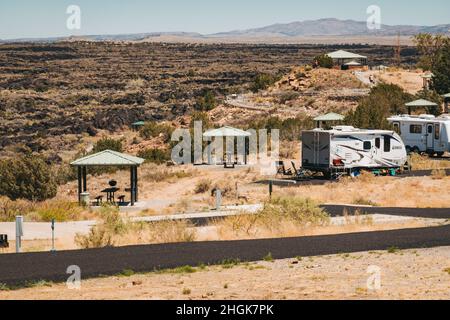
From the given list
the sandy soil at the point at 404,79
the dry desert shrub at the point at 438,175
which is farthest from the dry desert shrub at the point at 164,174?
the sandy soil at the point at 404,79

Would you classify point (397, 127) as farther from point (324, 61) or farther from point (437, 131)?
point (324, 61)

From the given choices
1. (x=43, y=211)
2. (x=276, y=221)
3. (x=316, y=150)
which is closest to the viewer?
(x=276, y=221)

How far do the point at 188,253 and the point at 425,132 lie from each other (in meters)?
23.1

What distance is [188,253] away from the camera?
53.4ft

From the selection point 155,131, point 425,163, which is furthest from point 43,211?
point 155,131

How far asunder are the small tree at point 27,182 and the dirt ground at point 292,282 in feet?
51.8

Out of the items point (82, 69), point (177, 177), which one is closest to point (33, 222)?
point (177, 177)

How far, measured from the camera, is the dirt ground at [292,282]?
40.0 feet

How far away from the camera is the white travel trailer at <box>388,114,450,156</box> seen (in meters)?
36.4

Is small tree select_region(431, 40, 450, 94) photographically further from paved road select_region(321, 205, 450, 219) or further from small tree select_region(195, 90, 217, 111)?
paved road select_region(321, 205, 450, 219)

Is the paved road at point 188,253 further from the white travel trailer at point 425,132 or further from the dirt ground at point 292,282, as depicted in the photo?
the white travel trailer at point 425,132

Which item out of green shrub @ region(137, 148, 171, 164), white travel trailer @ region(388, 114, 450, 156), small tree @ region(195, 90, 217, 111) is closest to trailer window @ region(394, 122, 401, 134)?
white travel trailer @ region(388, 114, 450, 156)

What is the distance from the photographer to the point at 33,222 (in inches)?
928

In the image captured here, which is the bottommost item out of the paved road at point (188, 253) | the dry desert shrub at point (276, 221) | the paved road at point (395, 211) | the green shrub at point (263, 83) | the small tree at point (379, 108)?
the paved road at point (395, 211)
